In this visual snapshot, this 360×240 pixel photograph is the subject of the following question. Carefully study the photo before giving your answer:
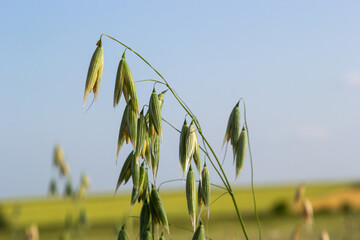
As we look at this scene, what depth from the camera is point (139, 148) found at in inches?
62.5

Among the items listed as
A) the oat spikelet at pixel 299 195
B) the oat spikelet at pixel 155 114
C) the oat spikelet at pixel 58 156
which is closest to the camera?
the oat spikelet at pixel 155 114

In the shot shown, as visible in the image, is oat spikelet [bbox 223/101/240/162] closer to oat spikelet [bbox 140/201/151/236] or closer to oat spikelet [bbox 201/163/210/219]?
oat spikelet [bbox 201/163/210/219]

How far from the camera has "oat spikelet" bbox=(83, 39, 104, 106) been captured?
5.22 feet

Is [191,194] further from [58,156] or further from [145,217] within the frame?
[58,156]

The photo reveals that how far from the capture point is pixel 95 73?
5.26 feet

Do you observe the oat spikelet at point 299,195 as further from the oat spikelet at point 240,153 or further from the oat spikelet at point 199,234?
the oat spikelet at point 199,234

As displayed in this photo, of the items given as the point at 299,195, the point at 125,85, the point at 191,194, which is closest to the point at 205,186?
A: the point at 191,194

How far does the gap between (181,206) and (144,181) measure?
18941 millimetres

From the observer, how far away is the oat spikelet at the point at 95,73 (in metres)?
1.59

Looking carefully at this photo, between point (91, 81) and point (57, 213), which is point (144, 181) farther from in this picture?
point (57, 213)

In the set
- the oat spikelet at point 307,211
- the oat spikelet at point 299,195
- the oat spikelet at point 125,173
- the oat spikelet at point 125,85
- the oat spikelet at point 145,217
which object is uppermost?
A: the oat spikelet at point 125,85

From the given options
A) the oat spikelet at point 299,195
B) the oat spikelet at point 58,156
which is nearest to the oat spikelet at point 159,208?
the oat spikelet at point 299,195

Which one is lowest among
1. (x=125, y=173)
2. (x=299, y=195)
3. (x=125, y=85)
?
(x=299, y=195)

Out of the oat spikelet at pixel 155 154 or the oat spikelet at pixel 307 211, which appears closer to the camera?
the oat spikelet at pixel 155 154
